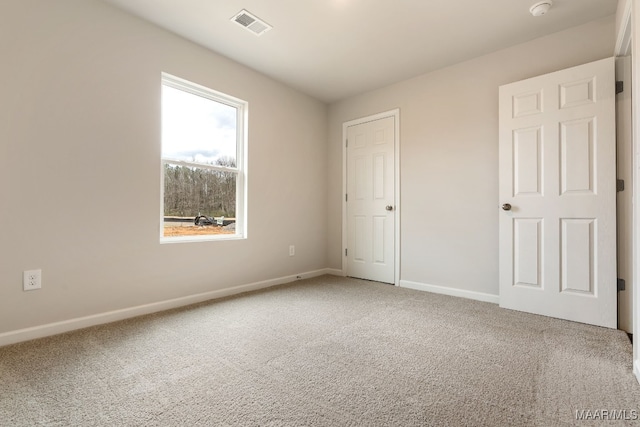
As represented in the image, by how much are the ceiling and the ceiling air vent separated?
0.05 m

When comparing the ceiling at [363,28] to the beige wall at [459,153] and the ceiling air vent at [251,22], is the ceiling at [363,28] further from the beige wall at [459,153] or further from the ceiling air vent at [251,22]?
the beige wall at [459,153]

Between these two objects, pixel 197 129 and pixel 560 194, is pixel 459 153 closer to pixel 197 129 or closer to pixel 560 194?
pixel 560 194

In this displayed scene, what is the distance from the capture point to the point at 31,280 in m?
1.96

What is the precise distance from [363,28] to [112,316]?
123 inches

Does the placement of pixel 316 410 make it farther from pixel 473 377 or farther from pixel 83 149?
pixel 83 149

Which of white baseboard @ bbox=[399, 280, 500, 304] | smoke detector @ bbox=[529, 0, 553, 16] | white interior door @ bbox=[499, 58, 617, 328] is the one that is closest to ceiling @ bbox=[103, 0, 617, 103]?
smoke detector @ bbox=[529, 0, 553, 16]

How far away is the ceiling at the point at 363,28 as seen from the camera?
2.30 metres

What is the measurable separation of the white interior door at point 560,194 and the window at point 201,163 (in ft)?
8.72

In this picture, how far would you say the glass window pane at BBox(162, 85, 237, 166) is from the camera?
2744mm

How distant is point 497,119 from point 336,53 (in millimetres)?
1711

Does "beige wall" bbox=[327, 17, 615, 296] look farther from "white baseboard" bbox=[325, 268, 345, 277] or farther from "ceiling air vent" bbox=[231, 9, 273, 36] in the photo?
"ceiling air vent" bbox=[231, 9, 273, 36]

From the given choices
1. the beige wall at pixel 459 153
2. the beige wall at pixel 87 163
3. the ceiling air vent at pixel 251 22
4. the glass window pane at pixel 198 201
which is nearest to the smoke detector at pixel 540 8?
the beige wall at pixel 459 153

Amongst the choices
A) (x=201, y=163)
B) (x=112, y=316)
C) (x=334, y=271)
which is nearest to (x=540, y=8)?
(x=201, y=163)

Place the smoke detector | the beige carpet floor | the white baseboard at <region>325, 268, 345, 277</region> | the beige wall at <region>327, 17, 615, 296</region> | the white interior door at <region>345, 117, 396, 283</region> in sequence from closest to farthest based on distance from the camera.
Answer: the beige carpet floor < the smoke detector < the beige wall at <region>327, 17, 615, 296</region> < the white interior door at <region>345, 117, 396, 283</region> < the white baseboard at <region>325, 268, 345, 277</region>
